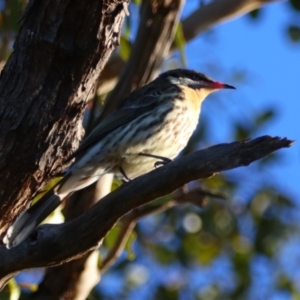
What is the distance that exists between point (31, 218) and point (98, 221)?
97cm

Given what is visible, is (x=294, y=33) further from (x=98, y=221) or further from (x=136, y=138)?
(x=98, y=221)

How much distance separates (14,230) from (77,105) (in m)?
0.75

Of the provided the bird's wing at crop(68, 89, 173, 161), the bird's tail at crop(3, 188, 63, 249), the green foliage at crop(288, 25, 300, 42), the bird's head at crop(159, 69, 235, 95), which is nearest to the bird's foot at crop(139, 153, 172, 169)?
the bird's wing at crop(68, 89, 173, 161)

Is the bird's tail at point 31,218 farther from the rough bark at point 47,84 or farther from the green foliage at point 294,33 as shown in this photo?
the green foliage at point 294,33

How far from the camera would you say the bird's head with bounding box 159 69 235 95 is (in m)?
5.02

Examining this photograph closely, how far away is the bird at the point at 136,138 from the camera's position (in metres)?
4.13

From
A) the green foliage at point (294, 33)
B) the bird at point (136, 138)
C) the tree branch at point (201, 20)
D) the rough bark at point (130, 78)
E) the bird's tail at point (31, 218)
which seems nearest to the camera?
the bird's tail at point (31, 218)

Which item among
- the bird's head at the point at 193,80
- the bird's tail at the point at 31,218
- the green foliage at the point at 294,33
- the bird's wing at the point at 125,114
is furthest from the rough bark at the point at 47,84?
the green foliage at the point at 294,33

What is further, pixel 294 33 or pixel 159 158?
pixel 294 33

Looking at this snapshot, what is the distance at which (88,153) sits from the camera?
4.19m

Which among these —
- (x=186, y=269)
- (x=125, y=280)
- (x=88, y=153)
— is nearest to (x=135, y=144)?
(x=88, y=153)

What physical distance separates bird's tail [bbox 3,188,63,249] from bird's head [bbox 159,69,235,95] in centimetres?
150

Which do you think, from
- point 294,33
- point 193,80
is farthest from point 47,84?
point 294,33

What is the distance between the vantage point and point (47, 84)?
2.68 metres
